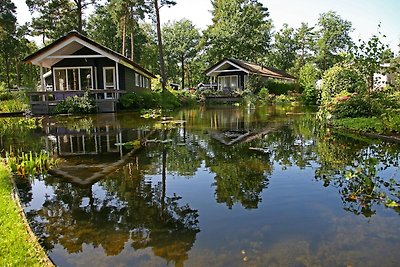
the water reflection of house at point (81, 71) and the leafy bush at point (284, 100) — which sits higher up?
the water reflection of house at point (81, 71)

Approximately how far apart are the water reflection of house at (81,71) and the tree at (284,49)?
117 feet

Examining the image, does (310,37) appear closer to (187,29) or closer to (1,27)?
(187,29)

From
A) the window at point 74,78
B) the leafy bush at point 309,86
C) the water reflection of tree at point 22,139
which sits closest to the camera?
the water reflection of tree at point 22,139

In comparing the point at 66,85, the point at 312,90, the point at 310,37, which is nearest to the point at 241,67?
the point at 312,90

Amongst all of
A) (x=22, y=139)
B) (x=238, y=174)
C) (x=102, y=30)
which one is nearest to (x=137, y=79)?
(x=22, y=139)

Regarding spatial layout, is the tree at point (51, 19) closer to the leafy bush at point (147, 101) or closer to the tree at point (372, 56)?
the leafy bush at point (147, 101)

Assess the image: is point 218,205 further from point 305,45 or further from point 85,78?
point 305,45

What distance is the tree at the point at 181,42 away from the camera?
2393 inches

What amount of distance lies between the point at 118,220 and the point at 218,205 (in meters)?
1.62

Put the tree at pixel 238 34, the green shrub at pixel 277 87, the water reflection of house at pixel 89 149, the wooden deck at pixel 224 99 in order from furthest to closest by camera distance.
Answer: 1. the tree at pixel 238 34
2. the green shrub at pixel 277 87
3. the wooden deck at pixel 224 99
4. the water reflection of house at pixel 89 149

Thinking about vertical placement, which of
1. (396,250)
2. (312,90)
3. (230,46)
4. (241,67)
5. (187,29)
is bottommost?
(396,250)

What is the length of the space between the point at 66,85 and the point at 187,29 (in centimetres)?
3811

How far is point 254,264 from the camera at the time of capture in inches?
150

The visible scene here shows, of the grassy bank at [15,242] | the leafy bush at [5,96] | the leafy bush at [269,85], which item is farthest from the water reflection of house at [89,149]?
the leafy bush at [269,85]
